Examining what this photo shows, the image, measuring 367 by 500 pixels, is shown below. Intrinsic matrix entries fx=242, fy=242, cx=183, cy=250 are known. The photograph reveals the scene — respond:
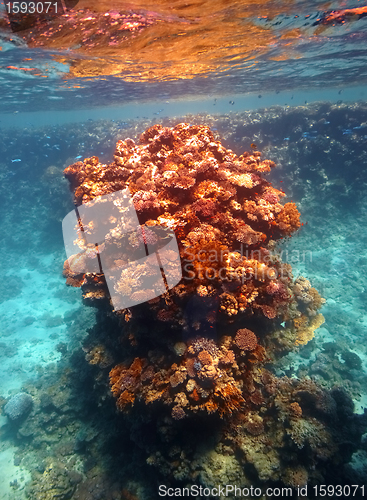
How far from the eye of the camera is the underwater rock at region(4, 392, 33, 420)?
38.4 ft

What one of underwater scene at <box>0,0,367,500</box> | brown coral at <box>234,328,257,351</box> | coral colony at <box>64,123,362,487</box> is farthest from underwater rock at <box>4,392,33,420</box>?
brown coral at <box>234,328,257,351</box>

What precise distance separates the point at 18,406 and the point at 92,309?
6.56m

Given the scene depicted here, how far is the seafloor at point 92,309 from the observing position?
8750 millimetres

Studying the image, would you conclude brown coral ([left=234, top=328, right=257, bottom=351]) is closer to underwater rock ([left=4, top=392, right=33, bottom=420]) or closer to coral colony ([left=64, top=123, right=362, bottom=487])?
coral colony ([left=64, top=123, right=362, bottom=487])

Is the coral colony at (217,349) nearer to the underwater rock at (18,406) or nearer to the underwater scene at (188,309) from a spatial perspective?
the underwater scene at (188,309)

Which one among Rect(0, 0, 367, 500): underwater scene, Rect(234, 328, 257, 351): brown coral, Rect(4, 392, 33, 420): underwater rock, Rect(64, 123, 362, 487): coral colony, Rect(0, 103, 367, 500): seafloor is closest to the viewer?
Rect(64, 123, 362, 487): coral colony

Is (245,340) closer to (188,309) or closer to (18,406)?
(188,309)

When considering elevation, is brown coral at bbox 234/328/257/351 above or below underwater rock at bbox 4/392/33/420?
above

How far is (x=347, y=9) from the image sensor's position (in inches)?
457

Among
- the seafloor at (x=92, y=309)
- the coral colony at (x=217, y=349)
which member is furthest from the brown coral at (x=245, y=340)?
the seafloor at (x=92, y=309)

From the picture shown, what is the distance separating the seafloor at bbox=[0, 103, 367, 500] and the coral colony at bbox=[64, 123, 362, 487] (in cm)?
62

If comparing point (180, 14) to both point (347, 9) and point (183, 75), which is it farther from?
point (183, 75)

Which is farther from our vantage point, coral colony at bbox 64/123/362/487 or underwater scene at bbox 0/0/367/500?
underwater scene at bbox 0/0/367/500

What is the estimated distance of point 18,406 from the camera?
38.7ft
